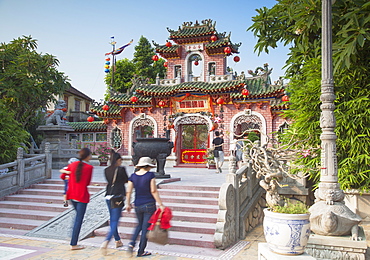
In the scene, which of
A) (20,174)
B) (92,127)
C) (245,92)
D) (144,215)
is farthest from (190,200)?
(92,127)

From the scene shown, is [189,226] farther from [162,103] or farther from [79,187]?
[162,103]

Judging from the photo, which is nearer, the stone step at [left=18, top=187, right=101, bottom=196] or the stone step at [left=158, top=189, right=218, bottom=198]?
the stone step at [left=158, top=189, right=218, bottom=198]

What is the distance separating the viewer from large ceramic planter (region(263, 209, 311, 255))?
4016 mm

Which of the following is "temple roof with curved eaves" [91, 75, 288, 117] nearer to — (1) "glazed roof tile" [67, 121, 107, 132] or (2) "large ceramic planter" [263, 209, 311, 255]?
(1) "glazed roof tile" [67, 121, 107, 132]

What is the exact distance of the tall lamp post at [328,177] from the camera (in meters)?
4.65

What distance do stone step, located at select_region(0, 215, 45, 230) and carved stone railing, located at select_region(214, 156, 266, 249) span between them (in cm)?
408

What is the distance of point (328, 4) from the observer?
489 centimetres

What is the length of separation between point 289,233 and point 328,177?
1.24 metres

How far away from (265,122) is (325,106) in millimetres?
10937

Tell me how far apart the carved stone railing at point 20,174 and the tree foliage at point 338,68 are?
23.5 ft

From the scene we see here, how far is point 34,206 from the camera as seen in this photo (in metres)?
8.02

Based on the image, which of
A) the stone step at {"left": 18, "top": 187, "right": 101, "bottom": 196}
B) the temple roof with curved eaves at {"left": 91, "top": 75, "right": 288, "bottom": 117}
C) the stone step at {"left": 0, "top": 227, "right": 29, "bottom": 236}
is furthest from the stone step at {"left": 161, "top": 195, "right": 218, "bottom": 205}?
the temple roof with curved eaves at {"left": 91, "top": 75, "right": 288, "bottom": 117}

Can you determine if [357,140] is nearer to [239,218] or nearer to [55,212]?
[239,218]

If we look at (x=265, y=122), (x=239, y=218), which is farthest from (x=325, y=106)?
(x=265, y=122)
